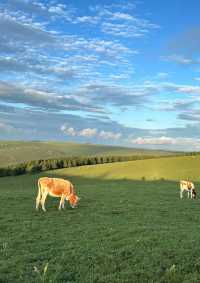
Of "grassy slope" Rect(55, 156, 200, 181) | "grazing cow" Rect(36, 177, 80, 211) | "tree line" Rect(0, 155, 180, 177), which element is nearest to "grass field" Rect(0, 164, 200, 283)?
"grazing cow" Rect(36, 177, 80, 211)

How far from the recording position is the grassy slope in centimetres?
8875

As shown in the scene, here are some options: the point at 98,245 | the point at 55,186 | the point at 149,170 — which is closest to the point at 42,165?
the point at 149,170

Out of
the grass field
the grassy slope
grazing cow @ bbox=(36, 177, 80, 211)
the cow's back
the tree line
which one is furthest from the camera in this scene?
the tree line

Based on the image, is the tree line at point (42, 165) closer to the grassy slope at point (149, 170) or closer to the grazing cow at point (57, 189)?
the grassy slope at point (149, 170)

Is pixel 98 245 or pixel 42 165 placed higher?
pixel 98 245

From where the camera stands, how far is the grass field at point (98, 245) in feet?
47.1

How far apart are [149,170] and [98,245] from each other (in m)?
77.7

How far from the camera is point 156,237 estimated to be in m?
19.6

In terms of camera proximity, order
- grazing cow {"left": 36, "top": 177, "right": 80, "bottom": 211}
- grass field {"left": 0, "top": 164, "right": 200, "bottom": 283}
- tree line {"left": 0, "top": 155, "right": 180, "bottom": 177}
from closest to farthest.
Result: grass field {"left": 0, "top": 164, "right": 200, "bottom": 283}, grazing cow {"left": 36, "top": 177, "right": 80, "bottom": 211}, tree line {"left": 0, "top": 155, "right": 180, "bottom": 177}

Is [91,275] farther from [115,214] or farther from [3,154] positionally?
[3,154]

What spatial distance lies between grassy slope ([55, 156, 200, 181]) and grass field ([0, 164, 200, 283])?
196 feet

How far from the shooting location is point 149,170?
95.1 m

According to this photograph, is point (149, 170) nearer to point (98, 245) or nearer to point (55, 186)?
point (55, 186)

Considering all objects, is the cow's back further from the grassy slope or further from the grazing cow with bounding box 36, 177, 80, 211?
the grassy slope
